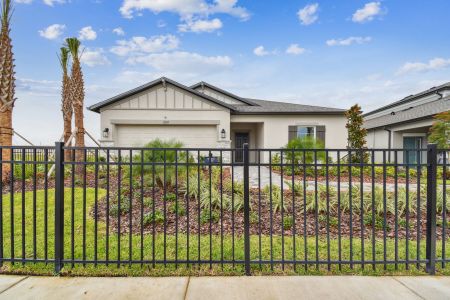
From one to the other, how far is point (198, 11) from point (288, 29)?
3.56m

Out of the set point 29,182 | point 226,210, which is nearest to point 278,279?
point 226,210

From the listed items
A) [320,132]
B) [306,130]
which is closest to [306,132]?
[306,130]

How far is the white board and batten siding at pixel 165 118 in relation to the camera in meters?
13.2

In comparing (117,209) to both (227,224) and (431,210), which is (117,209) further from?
(431,210)

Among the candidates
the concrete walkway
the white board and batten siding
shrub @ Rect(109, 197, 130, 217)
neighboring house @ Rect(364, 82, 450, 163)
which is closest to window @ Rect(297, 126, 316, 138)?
neighboring house @ Rect(364, 82, 450, 163)

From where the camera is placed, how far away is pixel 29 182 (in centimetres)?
823

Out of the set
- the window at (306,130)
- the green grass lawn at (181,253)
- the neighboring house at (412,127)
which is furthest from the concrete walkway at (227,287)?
the neighboring house at (412,127)

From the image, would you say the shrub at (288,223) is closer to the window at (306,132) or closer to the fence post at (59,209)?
the fence post at (59,209)

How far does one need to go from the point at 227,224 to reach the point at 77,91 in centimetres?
946

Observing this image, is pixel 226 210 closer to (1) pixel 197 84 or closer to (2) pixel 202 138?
(2) pixel 202 138

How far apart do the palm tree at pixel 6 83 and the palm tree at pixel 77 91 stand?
91.9 inches

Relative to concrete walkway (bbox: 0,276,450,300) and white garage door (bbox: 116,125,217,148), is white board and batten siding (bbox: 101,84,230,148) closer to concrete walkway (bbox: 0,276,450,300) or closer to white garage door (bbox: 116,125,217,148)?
white garage door (bbox: 116,125,217,148)

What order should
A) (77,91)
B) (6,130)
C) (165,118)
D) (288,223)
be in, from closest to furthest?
(288,223), (6,130), (77,91), (165,118)

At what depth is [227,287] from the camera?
8.86ft
